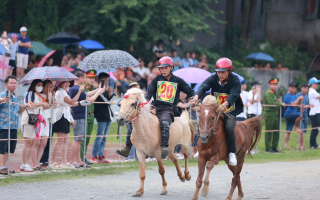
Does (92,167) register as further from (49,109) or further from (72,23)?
(72,23)

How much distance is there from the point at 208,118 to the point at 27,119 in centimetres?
459

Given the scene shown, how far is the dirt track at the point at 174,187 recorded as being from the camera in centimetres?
940

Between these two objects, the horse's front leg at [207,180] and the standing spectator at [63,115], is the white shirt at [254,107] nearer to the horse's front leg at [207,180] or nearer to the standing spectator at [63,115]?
the standing spectator at [63,115]

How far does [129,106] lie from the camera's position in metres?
9.17

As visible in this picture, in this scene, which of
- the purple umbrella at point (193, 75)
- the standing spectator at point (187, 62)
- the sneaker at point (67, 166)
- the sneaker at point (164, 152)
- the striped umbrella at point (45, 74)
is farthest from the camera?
the standing spectator at point (187, 62)

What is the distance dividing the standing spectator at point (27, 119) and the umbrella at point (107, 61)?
194cm

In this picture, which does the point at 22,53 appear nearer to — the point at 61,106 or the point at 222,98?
the point at 61,106

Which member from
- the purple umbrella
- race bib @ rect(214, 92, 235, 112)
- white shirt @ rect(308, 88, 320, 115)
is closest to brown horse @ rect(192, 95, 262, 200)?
race bib @ rect(214, 92, 235, 112)

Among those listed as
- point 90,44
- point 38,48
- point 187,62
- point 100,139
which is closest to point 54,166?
Result: point 100,139

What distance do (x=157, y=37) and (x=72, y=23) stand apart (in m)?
3.82

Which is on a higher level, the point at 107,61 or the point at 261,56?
the point at 261,56

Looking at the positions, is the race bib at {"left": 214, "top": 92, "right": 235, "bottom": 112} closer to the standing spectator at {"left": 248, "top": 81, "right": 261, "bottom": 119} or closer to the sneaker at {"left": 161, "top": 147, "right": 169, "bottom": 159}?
the sneaker at {"left": 161, "top": 147, "right": 169, "bottom": 159}

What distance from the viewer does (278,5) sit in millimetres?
31281

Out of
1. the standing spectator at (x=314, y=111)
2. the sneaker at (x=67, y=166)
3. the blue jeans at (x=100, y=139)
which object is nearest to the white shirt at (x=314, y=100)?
the standing spectator at (x=314, y=111)
